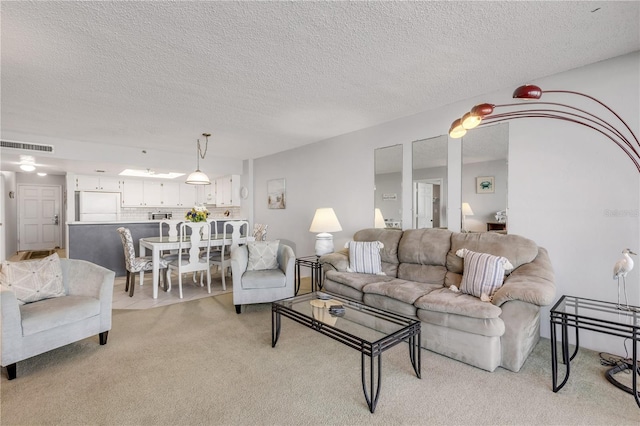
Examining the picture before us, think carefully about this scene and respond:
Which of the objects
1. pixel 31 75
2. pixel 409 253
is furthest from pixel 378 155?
pixel 31 75

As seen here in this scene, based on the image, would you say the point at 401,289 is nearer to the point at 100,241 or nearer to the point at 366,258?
the point at 366,258

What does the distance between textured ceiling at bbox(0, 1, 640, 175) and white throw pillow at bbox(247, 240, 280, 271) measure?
5.54ft

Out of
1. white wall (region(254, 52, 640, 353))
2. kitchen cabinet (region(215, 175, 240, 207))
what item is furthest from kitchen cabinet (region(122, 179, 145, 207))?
white wall (region(254, 52, 640, 353))

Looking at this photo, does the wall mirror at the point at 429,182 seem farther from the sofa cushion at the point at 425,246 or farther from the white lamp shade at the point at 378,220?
the white lamp shade at the point at 378,220

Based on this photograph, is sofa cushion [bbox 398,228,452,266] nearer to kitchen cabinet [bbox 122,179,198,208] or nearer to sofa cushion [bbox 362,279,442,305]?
sofa cushion [bbox 362,279,442,305]

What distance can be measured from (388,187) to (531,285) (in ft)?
7.25

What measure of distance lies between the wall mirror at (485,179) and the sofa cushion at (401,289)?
927 mm

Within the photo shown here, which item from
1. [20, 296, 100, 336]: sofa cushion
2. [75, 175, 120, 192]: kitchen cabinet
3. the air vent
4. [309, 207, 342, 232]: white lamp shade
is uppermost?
the air vent

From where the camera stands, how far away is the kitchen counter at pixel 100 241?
5.23m

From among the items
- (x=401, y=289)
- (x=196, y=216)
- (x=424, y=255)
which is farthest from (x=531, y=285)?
(x=196, y=216)

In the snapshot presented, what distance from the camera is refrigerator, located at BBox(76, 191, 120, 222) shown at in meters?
7.17

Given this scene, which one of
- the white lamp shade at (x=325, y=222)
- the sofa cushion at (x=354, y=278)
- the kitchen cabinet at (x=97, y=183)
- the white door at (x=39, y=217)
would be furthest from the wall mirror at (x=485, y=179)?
the white door at (x=39, y=217)

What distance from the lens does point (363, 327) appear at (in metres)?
2.23

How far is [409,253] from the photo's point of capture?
3.48 meters
